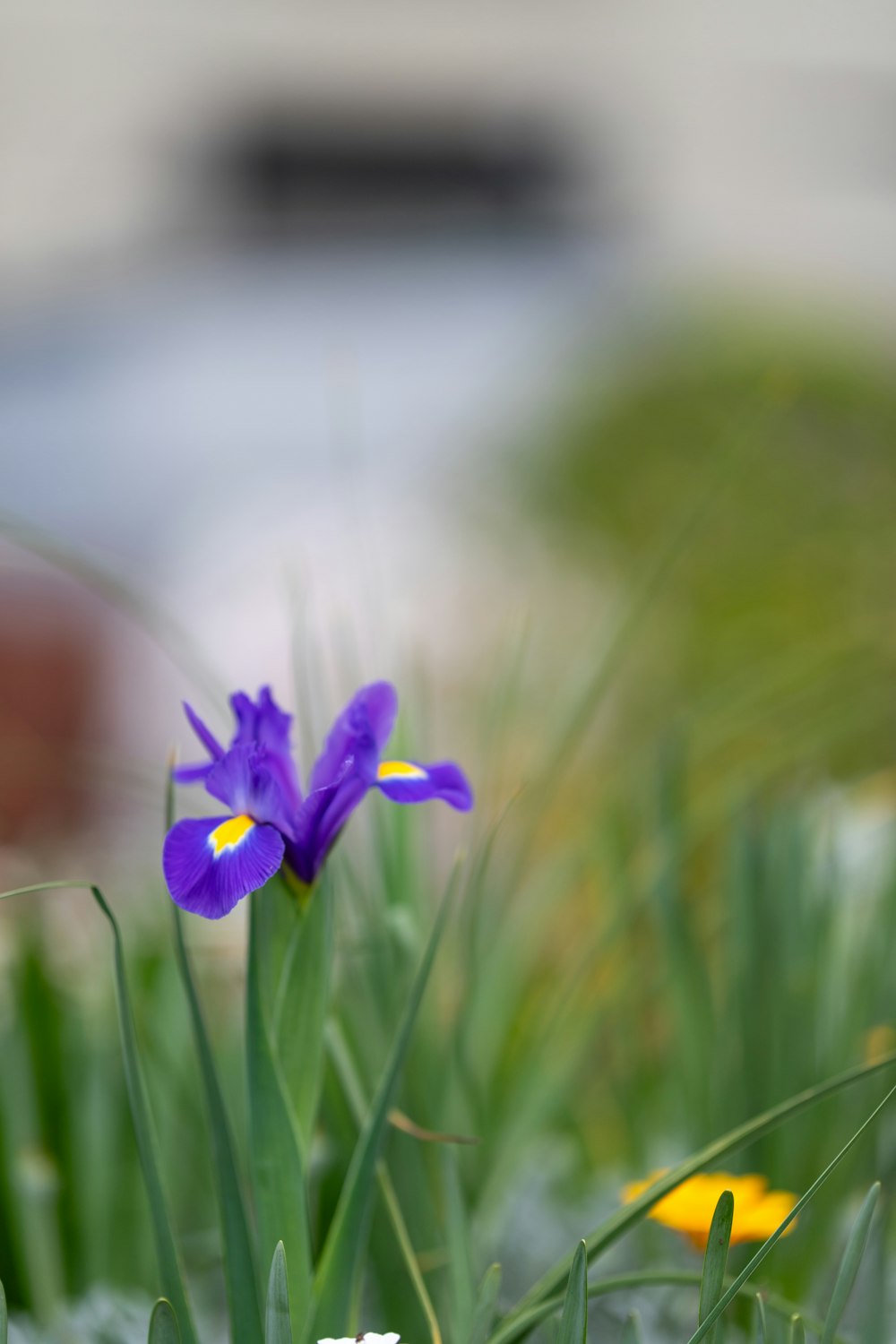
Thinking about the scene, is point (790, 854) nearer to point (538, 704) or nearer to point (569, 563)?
point (538, 704)

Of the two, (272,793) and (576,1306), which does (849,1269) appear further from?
(272,793)

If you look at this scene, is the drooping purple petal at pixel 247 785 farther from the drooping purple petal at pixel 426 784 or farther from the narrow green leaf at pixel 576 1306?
the narrow green leaf at pixel 576 1306

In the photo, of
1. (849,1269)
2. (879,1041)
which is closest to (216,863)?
(849,1269)

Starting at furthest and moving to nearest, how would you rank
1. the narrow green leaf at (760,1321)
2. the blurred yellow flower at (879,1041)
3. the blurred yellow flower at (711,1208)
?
the blurred yellow flower at (879,1041) < the blurred yellow flower at (711,1208) < the narrow green leaf at (760,1321)

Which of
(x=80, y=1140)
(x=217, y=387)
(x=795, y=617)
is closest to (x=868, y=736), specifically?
(x=795, y=617)

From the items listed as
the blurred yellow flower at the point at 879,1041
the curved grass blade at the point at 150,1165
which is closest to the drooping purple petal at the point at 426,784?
the curved grass blade at the point at 150,1165

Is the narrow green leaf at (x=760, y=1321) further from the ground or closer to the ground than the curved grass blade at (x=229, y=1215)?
closer to the ground

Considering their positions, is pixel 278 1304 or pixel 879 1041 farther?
pixel 879 1041
